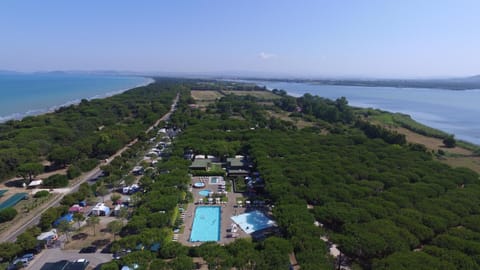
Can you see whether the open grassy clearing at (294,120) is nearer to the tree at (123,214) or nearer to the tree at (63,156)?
the tree at (63,156)

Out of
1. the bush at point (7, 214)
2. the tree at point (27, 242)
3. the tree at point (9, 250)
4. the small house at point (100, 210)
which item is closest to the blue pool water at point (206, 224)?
the small house at point (100, 210)

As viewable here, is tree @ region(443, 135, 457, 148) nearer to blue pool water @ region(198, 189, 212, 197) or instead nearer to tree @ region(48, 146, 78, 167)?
blue pool water @ region(198, 189, 212, 197)

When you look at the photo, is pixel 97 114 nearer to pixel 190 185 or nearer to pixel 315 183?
pixel 190 185

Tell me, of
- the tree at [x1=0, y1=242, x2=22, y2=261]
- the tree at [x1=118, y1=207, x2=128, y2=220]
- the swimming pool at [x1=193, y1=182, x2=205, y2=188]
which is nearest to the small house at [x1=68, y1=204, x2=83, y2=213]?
the tree at [x1=118, y1=207, x2=128, y2=220]

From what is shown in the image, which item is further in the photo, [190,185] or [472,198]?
[190,185]

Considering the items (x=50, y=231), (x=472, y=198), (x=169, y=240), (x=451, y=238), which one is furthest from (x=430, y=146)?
(x=50, y=231)

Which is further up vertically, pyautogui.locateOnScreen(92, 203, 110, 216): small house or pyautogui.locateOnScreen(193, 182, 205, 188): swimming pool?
pyautogui.locateOnScreen(193, 182, 205, 188): swimming pool
